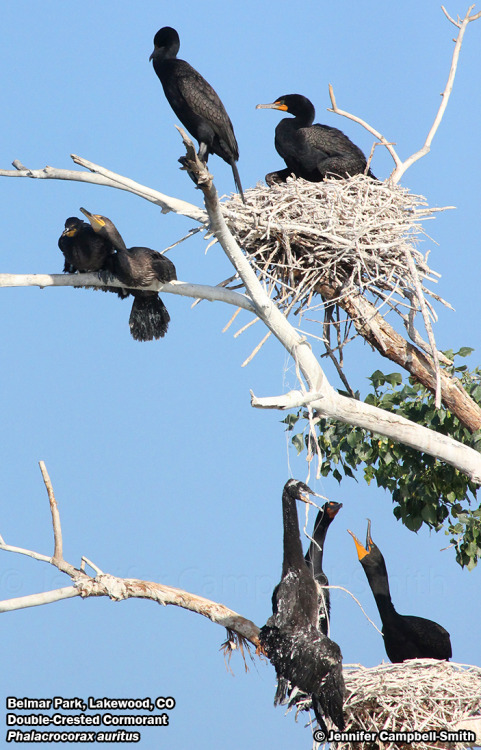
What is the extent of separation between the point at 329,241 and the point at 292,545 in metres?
2.00

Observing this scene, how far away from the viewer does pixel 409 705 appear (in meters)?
5.23

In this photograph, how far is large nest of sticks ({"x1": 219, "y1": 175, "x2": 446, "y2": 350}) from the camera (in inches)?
239

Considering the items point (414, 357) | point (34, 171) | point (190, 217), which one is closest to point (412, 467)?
point (414, 357)

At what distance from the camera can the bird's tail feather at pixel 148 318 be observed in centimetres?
664

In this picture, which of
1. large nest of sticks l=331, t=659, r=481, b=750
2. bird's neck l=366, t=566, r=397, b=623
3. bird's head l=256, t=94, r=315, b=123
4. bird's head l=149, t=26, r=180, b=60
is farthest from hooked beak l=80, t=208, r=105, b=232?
large nest of sticks l=331, t=659, r=481, b=750

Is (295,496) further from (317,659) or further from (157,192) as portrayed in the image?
(157,192)

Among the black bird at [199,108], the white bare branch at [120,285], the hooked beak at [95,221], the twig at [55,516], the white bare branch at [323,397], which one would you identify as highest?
the black bird at [199,108]

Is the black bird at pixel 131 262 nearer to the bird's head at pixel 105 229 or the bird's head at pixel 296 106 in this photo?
the bird's head at pixel 105 229

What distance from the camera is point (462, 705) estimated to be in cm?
530

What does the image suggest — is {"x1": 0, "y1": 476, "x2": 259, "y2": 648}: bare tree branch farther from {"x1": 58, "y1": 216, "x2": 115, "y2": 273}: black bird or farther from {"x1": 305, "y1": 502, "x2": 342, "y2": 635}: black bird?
{"x1": 58, "y1": 216, "x2": 115, "y2": 273}: black bird

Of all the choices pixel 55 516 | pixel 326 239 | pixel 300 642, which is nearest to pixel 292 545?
pixel 300 642

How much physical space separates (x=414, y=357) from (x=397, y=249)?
0.95 meters

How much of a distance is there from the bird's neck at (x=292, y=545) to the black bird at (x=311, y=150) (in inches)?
110

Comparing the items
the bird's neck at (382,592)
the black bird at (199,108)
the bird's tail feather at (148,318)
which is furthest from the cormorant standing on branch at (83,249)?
the bird's neck at (382,592)
